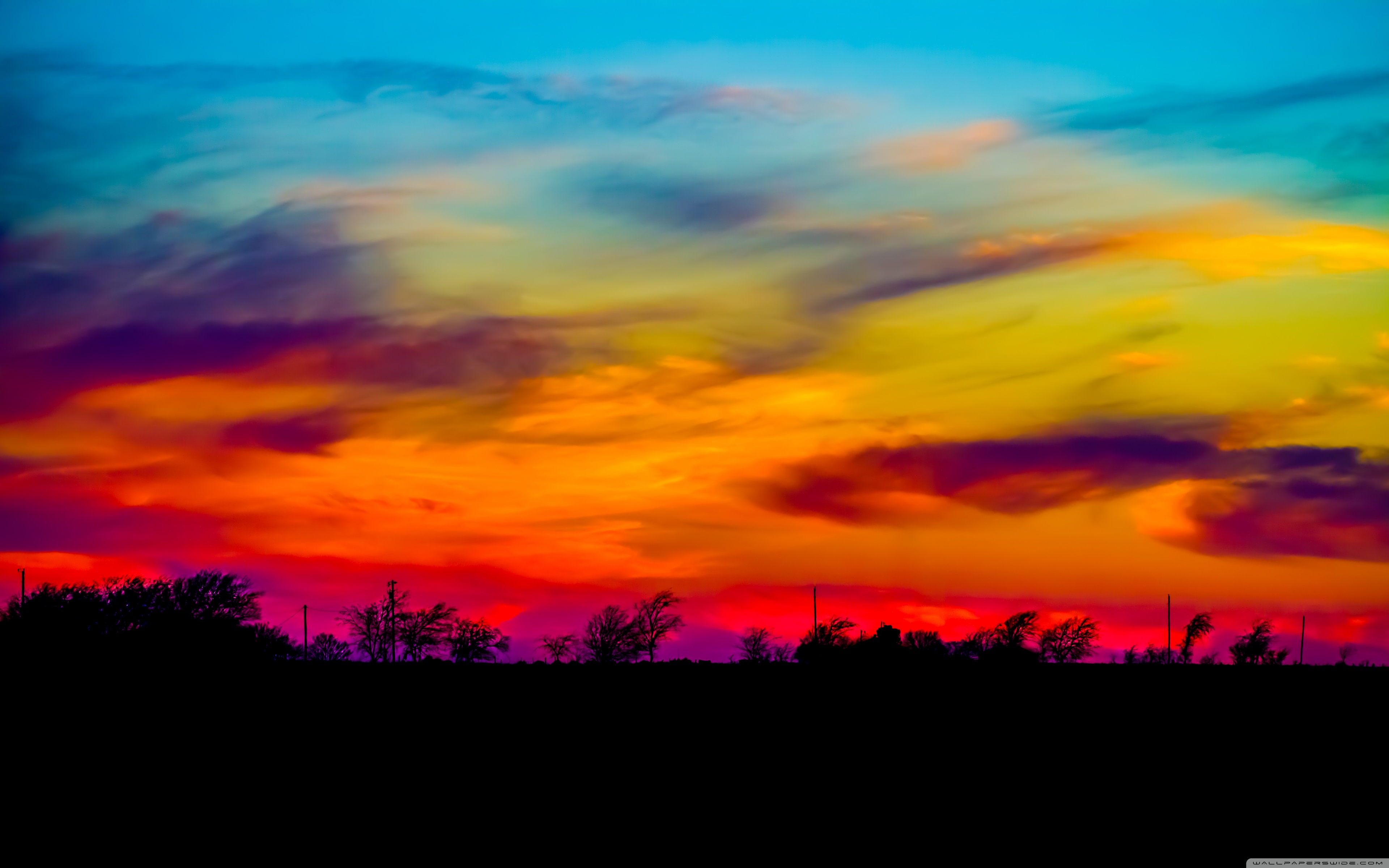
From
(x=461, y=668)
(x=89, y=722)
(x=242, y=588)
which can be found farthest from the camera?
(x=242, y=588)

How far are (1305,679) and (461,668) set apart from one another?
179 feet

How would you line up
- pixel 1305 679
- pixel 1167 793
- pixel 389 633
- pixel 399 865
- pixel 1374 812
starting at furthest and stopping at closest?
pixel 389 633 → pixel 1305 679 → pixel 1167 793 → pixel 1374 812 → pixel 399 865

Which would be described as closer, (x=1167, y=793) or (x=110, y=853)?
(x=110, y=853)

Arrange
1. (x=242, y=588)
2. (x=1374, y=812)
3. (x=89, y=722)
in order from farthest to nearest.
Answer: (x=242, y=588) → (x=89, y=722) → (x=1374, y=812)

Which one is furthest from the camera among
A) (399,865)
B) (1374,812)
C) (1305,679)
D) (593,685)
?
(1305,679)

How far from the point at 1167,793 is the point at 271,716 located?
37949 millimetres

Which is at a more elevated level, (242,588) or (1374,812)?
(242,588)

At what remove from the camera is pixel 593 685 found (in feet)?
265

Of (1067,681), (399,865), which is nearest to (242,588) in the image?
(1067,681)

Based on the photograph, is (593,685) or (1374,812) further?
(593,685)

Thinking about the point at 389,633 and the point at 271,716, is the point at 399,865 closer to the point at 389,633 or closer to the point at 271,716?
the point at 271,716

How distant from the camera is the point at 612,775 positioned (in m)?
49.5

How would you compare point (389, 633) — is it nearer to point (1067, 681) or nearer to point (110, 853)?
point (1067, 681)

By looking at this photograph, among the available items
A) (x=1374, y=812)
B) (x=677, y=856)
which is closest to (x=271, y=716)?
(x=677, y=856)
